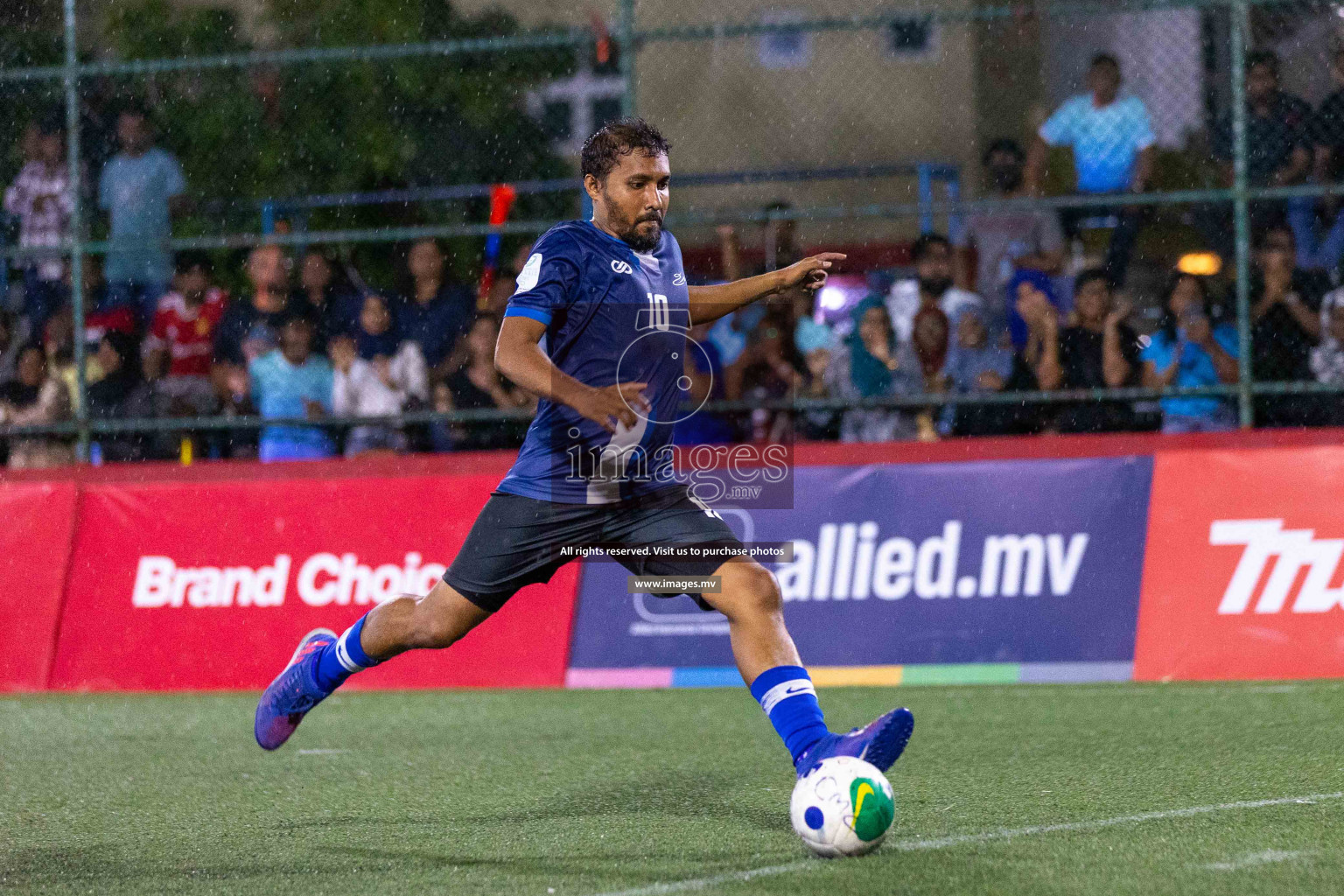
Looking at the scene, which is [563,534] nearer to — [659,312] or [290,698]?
[659,312]

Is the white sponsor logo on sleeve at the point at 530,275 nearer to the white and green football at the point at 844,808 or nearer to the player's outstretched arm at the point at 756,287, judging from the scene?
the player's outstretched arm at the point at 756,287

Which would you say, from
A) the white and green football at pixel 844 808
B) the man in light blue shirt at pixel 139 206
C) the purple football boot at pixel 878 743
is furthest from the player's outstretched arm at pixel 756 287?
the man in light blue shirt at pixel 139 206

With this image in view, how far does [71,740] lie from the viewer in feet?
24.7

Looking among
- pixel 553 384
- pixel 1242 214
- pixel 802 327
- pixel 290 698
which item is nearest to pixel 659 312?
pixel 553 384

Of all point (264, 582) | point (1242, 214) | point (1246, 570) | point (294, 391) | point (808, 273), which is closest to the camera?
point (808, 273)

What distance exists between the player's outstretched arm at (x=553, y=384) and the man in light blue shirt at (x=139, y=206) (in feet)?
21.7

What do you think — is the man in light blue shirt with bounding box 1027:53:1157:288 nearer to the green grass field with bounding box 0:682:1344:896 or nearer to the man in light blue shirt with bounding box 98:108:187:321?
the green grass field with bounding box 0:682:1344:896

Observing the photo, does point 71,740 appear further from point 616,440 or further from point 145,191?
point 145,191

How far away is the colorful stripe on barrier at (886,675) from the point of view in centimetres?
861

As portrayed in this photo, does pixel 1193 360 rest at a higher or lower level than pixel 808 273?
lower

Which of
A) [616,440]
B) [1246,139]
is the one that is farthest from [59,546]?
[1246,139]

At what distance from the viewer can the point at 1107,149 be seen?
1013 centimetres

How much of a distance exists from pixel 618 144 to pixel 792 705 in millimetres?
1751

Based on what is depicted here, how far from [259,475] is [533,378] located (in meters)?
5.48
